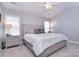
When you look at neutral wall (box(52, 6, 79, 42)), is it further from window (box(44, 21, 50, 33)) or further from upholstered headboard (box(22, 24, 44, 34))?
upholstered headboard (box(22, 24, 44, 34))

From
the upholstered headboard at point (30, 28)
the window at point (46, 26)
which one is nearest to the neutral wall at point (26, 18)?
the upholstered headboard at point (30, 28)

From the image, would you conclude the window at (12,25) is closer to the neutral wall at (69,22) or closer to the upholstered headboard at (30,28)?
the upholstered headboard at (30,28)

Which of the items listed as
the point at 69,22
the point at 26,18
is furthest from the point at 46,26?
the point at 26,18

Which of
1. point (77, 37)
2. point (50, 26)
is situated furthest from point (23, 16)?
point (77, 37)

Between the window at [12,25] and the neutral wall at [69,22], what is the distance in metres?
4.10

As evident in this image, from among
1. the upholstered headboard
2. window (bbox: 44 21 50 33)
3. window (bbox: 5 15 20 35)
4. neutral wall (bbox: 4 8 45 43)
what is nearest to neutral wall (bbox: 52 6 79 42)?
window (bbox: 44 21 50 33)

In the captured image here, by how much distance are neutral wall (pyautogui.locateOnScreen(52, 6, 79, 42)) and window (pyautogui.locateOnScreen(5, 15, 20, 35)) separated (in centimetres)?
410

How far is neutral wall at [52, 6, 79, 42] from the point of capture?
5840mm

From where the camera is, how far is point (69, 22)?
6.37 metres

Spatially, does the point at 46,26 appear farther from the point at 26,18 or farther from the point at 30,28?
the point at 26,18

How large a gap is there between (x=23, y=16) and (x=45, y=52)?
12.9 feet

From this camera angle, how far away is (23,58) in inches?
114

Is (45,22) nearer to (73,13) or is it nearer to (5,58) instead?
(73,13)

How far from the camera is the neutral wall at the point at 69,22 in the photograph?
19.2ft
